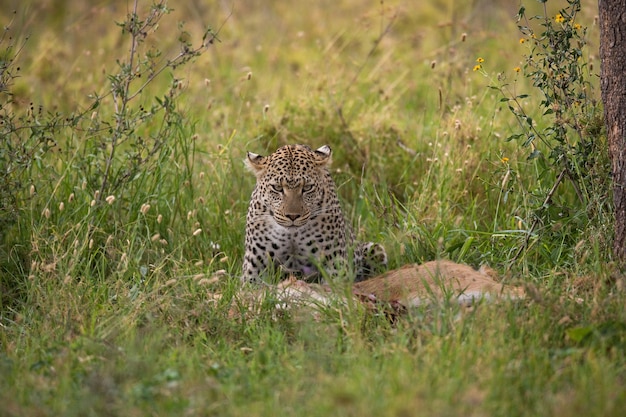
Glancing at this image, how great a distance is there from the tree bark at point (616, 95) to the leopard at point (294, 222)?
190 cm

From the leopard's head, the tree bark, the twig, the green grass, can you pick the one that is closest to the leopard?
the leopard's head

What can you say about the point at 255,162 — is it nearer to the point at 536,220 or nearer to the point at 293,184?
the point at 293,184

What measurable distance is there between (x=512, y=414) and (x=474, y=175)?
3110 mm

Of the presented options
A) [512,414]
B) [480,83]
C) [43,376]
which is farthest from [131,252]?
[480,83]

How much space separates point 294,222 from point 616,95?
234 cm

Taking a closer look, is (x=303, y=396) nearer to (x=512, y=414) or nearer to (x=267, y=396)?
(x=267, y=396)

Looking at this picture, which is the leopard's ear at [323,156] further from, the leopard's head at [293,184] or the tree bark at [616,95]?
the tree bark at [616,95]

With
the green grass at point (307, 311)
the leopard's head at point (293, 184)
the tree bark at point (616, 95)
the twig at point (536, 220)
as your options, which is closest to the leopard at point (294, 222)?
the leopard's head at point (293, 184)

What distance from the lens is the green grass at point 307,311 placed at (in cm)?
434

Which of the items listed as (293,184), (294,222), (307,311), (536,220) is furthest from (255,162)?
(536,220)

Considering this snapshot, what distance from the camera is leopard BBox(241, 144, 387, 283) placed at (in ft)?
22.1

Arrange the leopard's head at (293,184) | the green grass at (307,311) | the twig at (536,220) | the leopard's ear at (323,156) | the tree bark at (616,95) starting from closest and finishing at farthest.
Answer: the green grass at (307,311) < the tree bark at (616,95) < the twig at (536,220) < the leopard's head at (293,184) < the leopard's ear at (323,156)

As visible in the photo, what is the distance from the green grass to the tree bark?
0.22m

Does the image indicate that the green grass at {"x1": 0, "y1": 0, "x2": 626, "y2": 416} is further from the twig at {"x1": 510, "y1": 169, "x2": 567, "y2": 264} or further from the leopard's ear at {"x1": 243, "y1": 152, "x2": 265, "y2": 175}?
the leopard's ear at {"x1": 243, "y1": 152, "x2": 265, "y2": 175}
